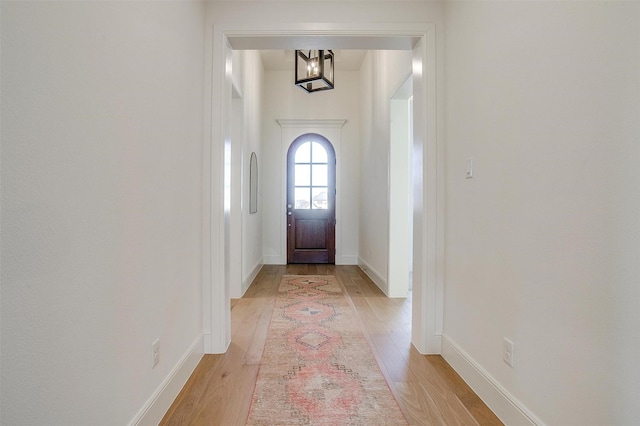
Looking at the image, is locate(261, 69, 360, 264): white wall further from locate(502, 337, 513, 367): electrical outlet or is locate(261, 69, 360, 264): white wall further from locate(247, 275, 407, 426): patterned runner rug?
locate(502, 337, 513, 367): electrical outlet

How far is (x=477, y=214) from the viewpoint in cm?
188

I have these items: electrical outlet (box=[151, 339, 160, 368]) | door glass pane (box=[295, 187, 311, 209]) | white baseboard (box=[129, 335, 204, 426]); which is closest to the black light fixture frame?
door glass pane (box=[295, 187, 311, 209])

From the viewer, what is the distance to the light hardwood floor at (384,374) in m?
1.62

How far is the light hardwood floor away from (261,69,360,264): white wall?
2683 millimetres

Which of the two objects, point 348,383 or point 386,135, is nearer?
point 348,383

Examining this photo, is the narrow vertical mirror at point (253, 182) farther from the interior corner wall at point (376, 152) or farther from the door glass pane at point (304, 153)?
the interior corner wall at point (376, 152)

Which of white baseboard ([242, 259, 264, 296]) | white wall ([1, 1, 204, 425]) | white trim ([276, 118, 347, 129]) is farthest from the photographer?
white trim ([276, 118, 347, 129])

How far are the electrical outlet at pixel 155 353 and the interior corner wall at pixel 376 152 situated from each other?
2830mm

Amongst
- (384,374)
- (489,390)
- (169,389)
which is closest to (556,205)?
(489,390)

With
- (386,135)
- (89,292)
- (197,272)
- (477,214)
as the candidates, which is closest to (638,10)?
(477,214)

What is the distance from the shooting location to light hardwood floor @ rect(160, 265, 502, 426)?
5.33 feet

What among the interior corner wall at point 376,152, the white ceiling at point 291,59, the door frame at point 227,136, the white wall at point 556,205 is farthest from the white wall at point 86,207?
the white ceiling at point 291,59

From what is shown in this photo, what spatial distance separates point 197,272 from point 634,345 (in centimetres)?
205

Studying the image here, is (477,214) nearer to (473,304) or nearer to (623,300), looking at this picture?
(473,304)
